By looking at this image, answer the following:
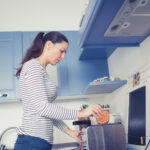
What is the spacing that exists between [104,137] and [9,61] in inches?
49.7

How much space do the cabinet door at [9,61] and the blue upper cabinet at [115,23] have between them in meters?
0.82

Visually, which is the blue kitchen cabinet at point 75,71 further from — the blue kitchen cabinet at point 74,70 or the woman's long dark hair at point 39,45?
the woman's long dark hair at point 39,45

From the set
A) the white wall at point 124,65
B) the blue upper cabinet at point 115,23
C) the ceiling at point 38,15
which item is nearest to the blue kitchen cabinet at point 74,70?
the white wall at point 124,65

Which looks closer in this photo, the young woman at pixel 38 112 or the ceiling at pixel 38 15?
the young woman at pixel 38 112

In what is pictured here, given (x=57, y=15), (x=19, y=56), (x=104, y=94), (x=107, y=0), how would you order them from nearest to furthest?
(x=107, y=0) → (x=19, y=56) → (x=104, y=94) → (x=57, y=15)

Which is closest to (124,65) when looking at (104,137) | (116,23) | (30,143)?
(116,23)

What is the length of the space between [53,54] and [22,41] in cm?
83

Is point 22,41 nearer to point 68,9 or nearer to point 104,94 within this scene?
point 68,9

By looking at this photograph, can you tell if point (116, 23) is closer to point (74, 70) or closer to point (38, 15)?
point (74, 70)

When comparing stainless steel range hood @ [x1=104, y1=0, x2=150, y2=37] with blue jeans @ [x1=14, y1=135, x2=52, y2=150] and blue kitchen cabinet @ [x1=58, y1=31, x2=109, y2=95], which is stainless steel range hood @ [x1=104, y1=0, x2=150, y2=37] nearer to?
blue jeans @ [x1=14, y1=135, x2=52, y2=150]

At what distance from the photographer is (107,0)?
3.07ft

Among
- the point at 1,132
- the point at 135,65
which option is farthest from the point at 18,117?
the point at 135,65

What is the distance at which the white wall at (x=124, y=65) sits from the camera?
1.40 metres

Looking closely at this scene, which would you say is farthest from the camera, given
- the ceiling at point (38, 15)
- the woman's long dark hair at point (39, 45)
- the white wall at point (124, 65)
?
the ceiling at point (38, 15)
